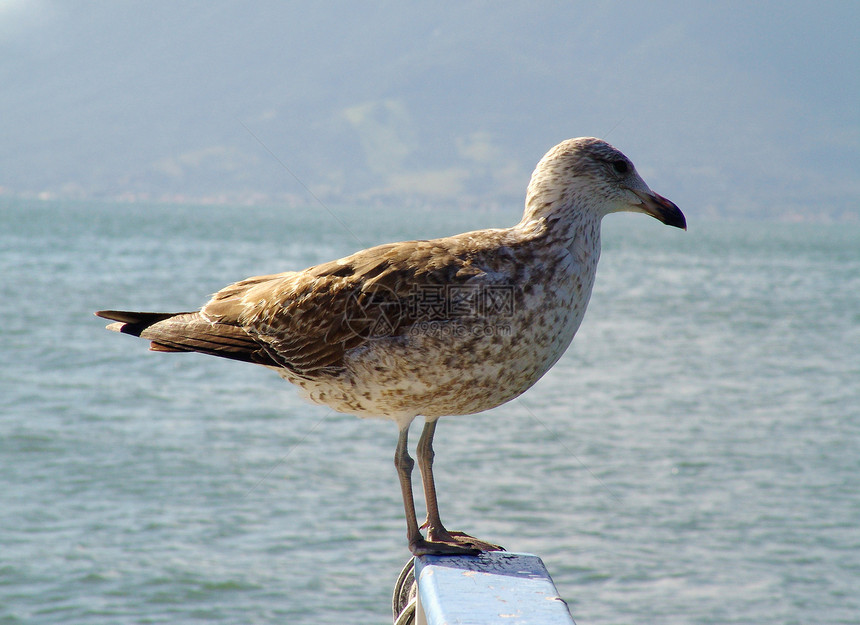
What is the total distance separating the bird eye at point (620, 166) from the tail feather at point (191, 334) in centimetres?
192

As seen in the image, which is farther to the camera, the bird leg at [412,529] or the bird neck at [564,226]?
the bird neck at [564,226]

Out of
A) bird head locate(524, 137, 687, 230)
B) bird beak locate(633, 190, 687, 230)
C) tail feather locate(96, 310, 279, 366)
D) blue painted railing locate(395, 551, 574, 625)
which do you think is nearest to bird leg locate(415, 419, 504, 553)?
blue painted railing locate(395, 551, 574, 625)

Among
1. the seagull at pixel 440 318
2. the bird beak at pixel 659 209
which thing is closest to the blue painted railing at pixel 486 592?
the seagull at pixel 440 318

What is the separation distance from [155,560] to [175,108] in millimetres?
195886

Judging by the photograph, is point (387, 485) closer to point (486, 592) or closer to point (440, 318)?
point (440, 318)

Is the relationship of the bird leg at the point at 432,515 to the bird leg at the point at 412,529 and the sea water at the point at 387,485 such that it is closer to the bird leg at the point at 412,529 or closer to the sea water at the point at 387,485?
the bird leg at the point at 412,529

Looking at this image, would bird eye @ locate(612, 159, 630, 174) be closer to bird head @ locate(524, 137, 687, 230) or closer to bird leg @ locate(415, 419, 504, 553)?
bird head @ locate(524, 137, 687, 230)

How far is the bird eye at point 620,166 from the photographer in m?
4.24

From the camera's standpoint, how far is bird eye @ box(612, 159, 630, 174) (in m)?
4.24

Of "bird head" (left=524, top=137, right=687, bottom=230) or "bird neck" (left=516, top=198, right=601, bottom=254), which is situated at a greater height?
"bird head" (left=524, top=137, right=687, bottom=230)

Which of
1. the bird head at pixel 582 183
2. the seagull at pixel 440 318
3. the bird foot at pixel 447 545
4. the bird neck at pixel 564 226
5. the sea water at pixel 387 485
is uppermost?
the bird head at pixel 582 183

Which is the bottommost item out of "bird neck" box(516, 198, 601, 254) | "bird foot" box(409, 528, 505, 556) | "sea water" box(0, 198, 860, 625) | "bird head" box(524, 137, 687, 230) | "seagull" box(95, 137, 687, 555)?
"sea water" box(0, 198, 860, 625)

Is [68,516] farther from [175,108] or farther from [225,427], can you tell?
[175,108]

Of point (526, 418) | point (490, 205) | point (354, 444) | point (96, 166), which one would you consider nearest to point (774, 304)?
point (526, 418)
